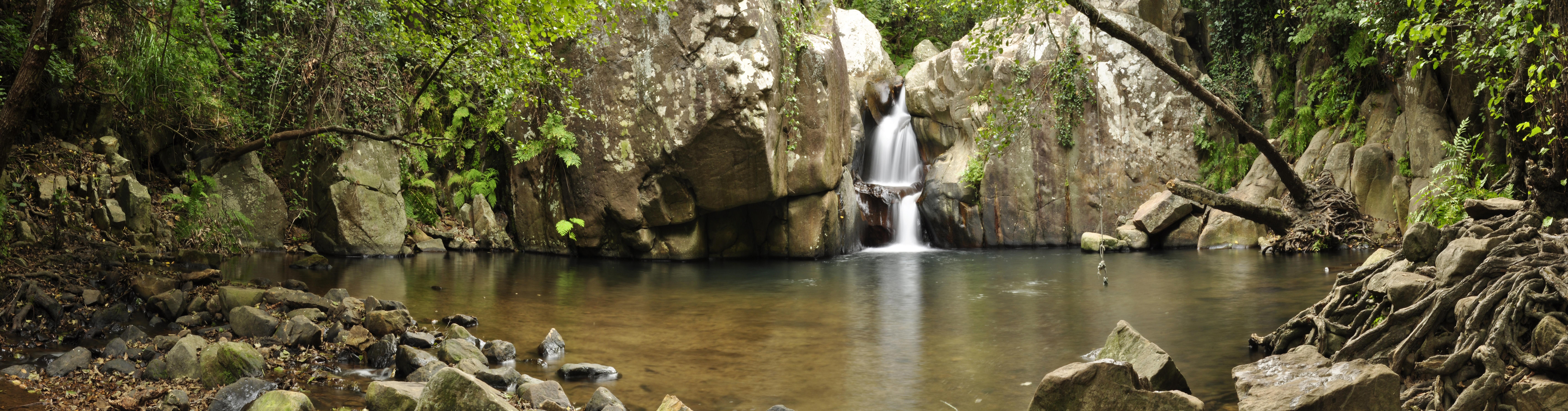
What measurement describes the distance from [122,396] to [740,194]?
1259 centimetres

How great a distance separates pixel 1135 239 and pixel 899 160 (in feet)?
21.8

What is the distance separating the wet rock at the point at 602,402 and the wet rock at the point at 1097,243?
15359 mm

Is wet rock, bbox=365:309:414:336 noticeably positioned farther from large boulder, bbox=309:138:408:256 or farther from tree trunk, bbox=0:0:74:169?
large boulder, bbox=309:138:408:256

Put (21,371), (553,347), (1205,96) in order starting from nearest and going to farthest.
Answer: (21,371) < (553,347) < (1205,96)

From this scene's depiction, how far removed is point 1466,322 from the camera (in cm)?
515

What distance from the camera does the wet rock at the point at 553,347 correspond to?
290 inches

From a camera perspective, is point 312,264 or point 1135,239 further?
point 1135,239

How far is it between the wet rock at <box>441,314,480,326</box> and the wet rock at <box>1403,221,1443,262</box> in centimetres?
827

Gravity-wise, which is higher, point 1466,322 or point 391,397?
point 1466,322

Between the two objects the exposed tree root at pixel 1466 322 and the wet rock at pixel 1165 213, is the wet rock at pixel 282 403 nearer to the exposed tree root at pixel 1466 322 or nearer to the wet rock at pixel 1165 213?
the exposed tree root at pixel 1466 322

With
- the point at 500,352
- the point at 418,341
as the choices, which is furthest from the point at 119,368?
the point at 500,352

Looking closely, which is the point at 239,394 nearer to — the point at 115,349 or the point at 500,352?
the point at 115,349

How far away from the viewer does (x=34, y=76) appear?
6.54 metres

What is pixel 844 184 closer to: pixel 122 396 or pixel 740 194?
pixel 740 194
